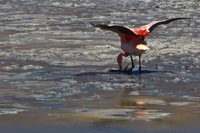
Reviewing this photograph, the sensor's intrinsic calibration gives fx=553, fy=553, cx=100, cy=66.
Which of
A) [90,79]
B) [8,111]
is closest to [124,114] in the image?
[8,111]

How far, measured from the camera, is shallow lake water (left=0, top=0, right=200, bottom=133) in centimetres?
601

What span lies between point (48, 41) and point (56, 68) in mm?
3984

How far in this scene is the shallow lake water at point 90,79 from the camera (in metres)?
6.01

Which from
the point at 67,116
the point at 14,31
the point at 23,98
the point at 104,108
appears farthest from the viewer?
the point at 14,31

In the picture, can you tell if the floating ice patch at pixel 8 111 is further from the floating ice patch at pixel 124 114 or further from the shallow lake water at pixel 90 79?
the floating ice patch at pixel 124 114

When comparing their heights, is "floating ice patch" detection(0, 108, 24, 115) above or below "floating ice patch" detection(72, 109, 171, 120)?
above

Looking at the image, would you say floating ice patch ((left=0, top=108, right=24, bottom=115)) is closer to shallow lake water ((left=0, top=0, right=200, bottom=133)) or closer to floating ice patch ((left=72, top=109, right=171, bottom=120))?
shallow lake water ((left=0, top=0, right=200, bottom=133))

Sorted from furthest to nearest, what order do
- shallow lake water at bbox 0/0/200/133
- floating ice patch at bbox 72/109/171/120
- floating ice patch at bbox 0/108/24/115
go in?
floating ice patch at bbox 0/108/24/115 < floating ice patch at bbox 72/109/171/120 < shallow lake water at bbox 0/0/200/133

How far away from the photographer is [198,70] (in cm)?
1014

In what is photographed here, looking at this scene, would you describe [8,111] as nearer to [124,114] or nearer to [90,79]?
[124,114]

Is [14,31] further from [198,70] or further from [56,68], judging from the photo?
[198,70]

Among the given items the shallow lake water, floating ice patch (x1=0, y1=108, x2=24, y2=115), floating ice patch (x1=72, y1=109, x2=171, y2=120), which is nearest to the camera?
the shallow lake water

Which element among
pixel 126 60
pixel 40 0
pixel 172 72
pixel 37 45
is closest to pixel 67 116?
pixel 172 72

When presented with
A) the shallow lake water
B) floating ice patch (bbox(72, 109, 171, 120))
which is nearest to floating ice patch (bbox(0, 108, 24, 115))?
the shallow lake water
